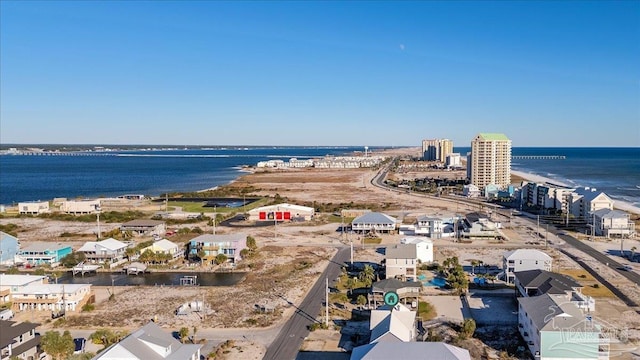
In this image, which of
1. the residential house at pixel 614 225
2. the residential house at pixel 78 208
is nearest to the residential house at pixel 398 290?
the residential house at pixel 614 225

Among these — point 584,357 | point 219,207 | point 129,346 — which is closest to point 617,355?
point 584,357

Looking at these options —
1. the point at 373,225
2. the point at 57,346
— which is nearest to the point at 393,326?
the point at 57,346

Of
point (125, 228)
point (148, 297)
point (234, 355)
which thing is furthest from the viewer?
point (125, 228)

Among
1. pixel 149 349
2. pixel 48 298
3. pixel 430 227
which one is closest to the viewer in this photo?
pixel 149 349

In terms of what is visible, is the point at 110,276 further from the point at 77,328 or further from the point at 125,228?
the point at 125,228

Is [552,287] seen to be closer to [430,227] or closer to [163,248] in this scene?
[430,227]

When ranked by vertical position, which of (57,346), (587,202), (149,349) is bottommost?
(57,346)
